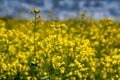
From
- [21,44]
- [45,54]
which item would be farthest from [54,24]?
[21,44]

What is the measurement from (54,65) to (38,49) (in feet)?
5.89

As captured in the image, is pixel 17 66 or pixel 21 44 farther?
pixel 21 44

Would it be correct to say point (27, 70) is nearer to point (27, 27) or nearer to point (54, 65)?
point (54, 65)

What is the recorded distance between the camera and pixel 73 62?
7.21 meters

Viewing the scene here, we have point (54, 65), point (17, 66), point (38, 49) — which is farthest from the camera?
point (38, 49)

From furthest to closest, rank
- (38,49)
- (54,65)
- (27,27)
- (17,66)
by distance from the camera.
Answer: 1. (27,27)
2. (38,49)
3. (17,66)
4. (54,65)

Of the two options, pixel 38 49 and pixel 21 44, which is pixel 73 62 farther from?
pixel 21 44

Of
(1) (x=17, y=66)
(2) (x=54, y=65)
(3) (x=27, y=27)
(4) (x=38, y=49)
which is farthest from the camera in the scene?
(3) (x=27, y=27)

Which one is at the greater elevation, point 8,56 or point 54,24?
point 54,24

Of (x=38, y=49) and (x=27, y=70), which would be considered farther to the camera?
(x=38, y=49)

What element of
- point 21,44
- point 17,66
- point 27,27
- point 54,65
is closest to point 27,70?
point 17,66

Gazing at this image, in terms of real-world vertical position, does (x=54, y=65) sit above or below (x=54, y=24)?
below

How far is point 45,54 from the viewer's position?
6.84 meters

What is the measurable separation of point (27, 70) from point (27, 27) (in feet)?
18.1
